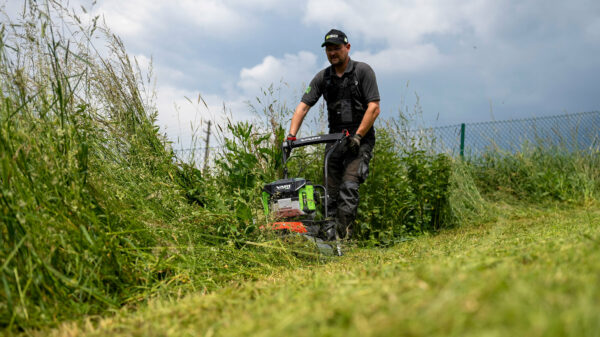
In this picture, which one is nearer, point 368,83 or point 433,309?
point 433,309

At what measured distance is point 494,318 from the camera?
87 centimetres

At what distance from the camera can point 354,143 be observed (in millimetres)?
4223

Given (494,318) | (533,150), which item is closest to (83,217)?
(494,318)

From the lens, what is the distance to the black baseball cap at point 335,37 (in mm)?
4434

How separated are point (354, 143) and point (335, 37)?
3.74 feet

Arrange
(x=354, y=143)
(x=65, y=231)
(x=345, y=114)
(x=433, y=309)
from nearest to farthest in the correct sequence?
(x=433, y=309) → (x=65, y=231) → (x=354, y=143) → (x=345, y=114)

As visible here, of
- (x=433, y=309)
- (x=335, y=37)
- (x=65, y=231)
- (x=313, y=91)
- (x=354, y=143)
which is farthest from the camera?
(x=313, y=91)

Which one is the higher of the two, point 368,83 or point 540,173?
point 368,83

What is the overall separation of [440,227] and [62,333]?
5097 mm

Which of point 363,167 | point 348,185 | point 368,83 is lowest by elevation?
point 348,185

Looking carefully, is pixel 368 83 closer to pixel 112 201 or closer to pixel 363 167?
pixel 363 167

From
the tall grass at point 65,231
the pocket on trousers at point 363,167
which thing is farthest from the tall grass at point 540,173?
the tall grass at point 65,231

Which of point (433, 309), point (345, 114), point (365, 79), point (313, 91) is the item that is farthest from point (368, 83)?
point (433, 309)

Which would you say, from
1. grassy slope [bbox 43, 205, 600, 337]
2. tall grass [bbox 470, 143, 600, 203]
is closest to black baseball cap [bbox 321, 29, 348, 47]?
grassy slope [bbox 43, 205, 600, 337]
